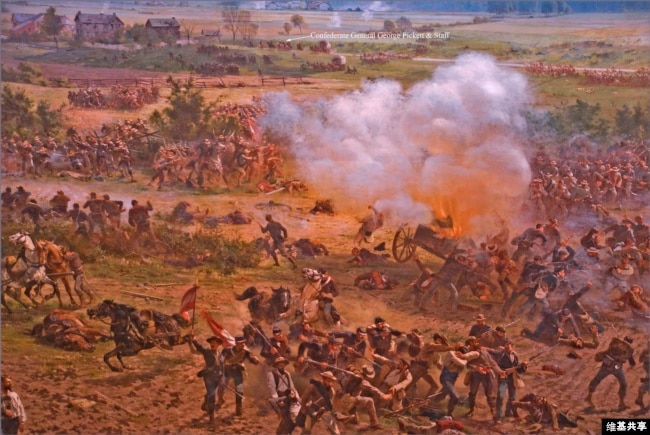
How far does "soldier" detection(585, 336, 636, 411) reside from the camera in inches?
433

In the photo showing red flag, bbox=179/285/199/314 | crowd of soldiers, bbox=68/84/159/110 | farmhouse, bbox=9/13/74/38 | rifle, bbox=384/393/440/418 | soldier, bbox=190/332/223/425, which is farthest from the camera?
crowd of soldiers, bbox=68/84/159/110

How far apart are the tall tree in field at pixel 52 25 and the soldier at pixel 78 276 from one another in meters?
3.03

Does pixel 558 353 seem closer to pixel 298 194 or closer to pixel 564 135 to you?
pixel 564 135

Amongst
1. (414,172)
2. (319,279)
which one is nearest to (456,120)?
(414,172)

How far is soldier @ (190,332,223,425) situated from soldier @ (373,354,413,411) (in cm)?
215

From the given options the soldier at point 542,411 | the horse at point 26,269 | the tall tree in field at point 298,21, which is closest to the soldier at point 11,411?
the horse at point 26,269

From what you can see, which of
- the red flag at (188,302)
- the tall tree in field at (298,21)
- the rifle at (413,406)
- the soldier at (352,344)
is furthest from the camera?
the tall tree in field at (298,21)

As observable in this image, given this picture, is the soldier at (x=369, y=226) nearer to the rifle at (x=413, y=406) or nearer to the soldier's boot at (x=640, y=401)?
the rifle at (x=413, y=406)

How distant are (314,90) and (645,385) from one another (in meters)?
6.22

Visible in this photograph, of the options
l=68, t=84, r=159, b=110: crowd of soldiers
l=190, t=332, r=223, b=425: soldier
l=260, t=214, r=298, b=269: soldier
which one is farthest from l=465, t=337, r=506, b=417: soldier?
l=68, t=84, r=159, b=110: crowd of soldiers

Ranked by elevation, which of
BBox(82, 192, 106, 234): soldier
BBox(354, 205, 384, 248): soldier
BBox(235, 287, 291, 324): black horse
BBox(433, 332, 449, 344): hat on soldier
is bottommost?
BBox(433, 332, 449, 344): hat on soldier

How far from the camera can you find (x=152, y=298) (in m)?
11.2

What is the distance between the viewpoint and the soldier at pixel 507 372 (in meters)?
10.9

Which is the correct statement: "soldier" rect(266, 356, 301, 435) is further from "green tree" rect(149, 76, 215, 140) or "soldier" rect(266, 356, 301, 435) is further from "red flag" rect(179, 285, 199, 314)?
"green tree" rect(149, 76, 215, 140)
